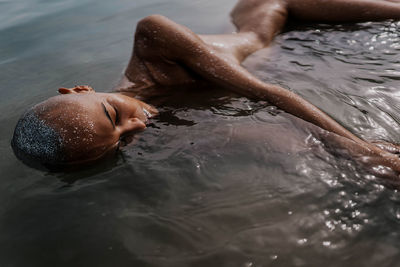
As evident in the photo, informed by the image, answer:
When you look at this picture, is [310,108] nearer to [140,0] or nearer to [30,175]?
[30,175]

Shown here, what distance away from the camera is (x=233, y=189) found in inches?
76.4

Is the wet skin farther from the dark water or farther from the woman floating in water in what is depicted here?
the dark water

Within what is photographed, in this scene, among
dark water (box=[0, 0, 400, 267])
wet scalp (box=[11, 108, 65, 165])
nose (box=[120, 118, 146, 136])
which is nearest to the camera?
dark water (box=[0, 0, 400, 267])

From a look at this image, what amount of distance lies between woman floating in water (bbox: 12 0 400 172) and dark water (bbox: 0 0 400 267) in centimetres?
11

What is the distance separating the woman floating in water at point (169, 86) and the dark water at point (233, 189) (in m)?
0.11

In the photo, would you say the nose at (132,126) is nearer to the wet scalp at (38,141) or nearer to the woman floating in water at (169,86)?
the woman floating in water at (169,86)

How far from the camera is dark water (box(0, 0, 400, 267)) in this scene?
1601mm

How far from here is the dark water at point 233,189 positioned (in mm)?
1601

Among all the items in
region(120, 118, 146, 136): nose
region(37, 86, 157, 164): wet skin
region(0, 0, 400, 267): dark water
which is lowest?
region(0, 0, 400, 267): dark water

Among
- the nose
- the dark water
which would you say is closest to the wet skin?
the nose

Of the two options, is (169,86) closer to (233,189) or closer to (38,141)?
(38,141)

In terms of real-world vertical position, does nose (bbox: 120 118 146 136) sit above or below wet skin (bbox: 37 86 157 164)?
below

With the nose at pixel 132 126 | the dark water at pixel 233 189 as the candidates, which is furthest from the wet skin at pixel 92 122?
the dark water at pixel 233 189

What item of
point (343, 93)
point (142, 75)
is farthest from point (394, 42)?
point (142, 75)
